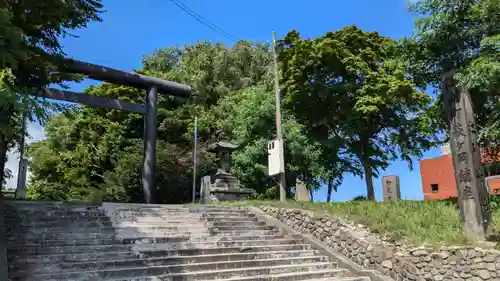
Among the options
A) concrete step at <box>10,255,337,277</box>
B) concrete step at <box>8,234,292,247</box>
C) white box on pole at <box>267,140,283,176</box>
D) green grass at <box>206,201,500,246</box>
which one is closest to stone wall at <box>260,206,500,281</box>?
green grass at <box>206,201,500,246</box>

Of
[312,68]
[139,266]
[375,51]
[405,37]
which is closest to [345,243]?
[139,266]

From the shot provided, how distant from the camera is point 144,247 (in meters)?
7.61

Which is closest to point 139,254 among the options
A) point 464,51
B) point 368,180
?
point 464,51

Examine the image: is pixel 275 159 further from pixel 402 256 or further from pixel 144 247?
pixel 144 247

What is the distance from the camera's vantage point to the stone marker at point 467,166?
294 inches

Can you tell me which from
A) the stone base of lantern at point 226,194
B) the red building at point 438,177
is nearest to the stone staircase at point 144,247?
the stone base of lantern at point 226,194

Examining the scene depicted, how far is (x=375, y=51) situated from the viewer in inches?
691

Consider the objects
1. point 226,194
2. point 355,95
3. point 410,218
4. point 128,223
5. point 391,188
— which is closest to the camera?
point 410,218

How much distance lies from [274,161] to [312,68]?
231 inches

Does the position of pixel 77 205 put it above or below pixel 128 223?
above

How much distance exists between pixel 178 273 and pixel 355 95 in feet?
40.7

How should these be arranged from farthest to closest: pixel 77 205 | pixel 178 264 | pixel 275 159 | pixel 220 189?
1. pixel 220 189
2. pixel 275 159
3. pixel 77 205
4. pixel 178 264

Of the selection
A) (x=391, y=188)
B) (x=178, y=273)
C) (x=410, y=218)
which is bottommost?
(x=178, y=273)

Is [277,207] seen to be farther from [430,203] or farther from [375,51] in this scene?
[375,51]
